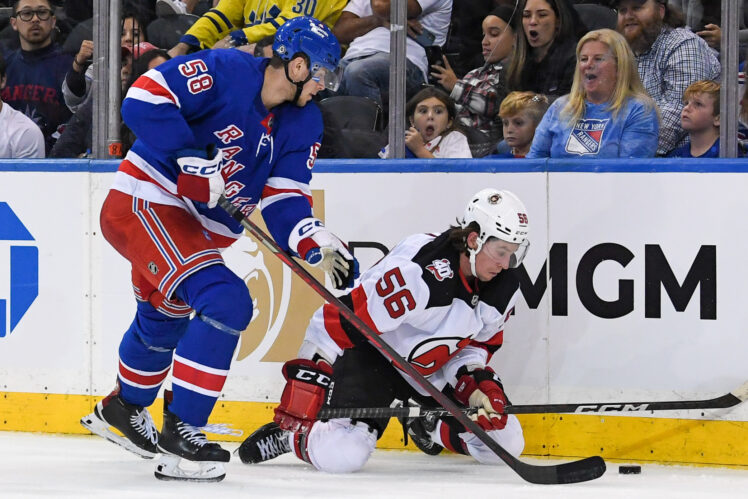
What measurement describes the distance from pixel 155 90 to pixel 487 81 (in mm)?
1143

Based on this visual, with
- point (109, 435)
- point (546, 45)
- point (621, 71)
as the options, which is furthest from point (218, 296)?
point (621, 71)

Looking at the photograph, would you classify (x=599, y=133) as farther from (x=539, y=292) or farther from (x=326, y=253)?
(x=326, y=253)

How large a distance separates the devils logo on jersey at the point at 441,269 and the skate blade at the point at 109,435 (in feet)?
3.24

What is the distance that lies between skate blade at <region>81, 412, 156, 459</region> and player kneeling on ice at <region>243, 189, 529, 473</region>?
11.7 inches

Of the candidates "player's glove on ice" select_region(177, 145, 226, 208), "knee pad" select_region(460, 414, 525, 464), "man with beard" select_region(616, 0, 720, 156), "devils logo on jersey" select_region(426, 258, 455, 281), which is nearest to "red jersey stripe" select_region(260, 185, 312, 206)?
"player's glove on ice" select_region(177, 145, 226, 208)

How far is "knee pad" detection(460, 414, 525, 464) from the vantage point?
11.7 ft

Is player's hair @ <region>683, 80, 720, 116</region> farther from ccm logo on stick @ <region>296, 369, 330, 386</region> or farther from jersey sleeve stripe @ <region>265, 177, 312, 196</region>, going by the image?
ccm logo on stick @ <region>296, 369, 330, 386</region>

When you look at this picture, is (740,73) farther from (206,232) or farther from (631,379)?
(206,232)

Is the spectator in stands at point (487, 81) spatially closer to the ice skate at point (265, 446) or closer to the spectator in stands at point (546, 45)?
the spectator in stands at point (546, 45)

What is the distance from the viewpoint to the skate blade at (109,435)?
358 cm

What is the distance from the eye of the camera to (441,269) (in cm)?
352

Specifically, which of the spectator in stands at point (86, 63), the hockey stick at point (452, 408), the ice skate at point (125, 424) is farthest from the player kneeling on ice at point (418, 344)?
the spectator in stands at point (86, 63)

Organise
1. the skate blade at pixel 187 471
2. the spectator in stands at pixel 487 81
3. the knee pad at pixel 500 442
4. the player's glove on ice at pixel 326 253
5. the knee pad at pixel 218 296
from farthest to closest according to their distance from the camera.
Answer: the spectator in stands at pixel 487 81 < the knee pad at pixel 500 442 < the player's glove on ice at pixel 326 253 < the skate blade at pixel 187 471 < the knee pad at pixel 218 296

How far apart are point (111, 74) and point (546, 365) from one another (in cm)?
179
